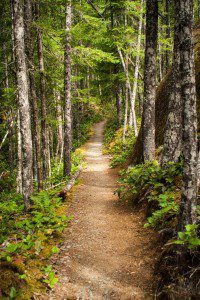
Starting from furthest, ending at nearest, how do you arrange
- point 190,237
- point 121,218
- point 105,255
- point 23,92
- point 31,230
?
point 23,92 < point 121,218 < point 31,230 < point 105,255 < point 190,237

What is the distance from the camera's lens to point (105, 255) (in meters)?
5.57

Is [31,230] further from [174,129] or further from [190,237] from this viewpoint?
[174,129]

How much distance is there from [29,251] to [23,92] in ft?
17.2

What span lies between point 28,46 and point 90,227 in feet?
24.0

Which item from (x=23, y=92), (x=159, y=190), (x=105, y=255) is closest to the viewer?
(x=105, y=255)

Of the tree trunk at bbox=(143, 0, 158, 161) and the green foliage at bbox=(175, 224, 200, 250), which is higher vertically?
the tree trunk at bbox=(143, 0, 158, 161)

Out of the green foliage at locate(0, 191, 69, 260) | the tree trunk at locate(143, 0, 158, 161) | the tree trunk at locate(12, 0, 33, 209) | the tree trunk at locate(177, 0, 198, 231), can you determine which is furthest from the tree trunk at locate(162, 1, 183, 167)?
the tree trunk at locate(12, 0, 33, 209)

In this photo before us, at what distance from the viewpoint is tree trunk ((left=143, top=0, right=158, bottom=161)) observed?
8.20 metres

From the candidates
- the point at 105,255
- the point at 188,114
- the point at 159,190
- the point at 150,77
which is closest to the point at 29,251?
the point at 105,255

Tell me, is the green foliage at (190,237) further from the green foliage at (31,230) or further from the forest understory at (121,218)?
the green foliage at (31,230)

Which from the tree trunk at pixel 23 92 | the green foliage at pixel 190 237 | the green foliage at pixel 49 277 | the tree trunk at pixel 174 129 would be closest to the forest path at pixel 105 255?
the green foliage at pixel 49 277

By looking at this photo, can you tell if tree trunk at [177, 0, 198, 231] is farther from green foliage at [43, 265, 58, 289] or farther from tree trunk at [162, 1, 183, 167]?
tree trunk at [162, 1, 183, 167]

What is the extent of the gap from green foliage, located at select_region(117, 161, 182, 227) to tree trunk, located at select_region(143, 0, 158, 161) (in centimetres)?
94

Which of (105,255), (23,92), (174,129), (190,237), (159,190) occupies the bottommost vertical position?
(105,255)
